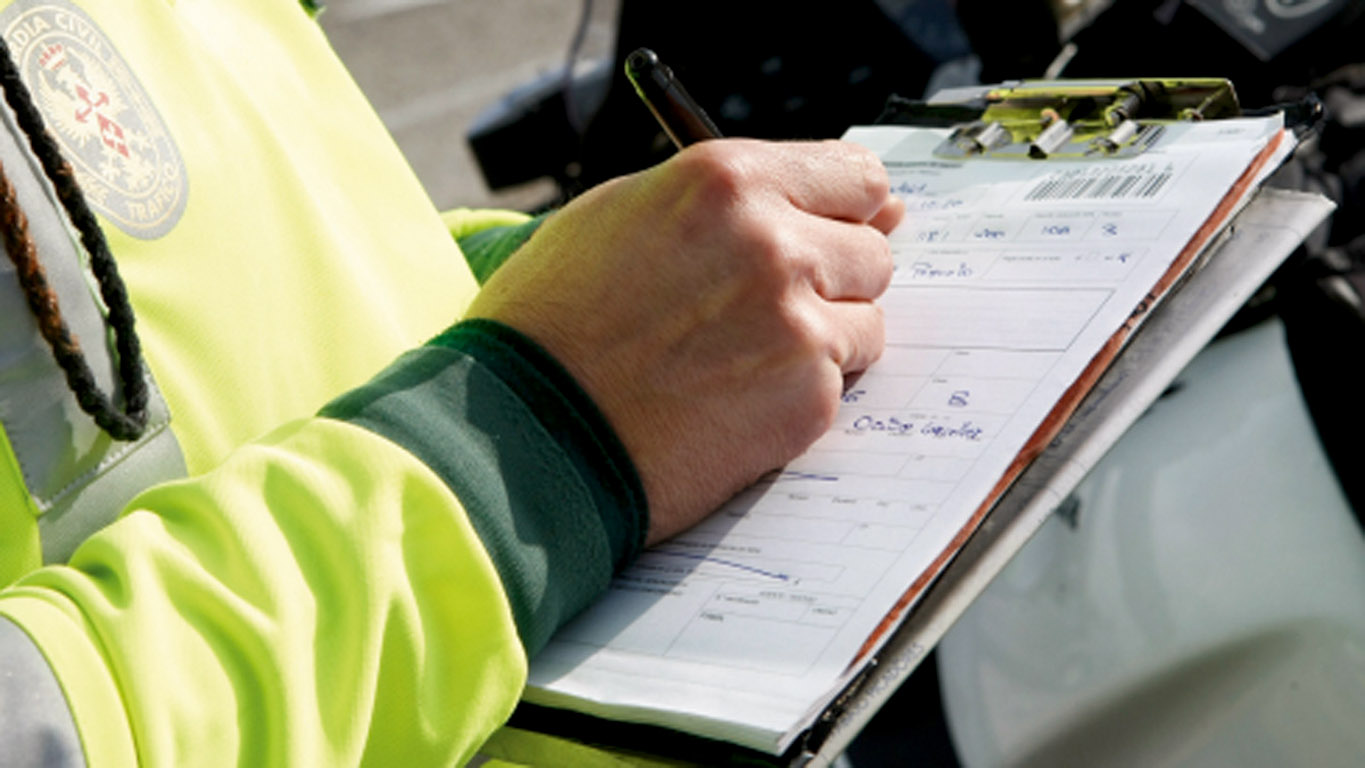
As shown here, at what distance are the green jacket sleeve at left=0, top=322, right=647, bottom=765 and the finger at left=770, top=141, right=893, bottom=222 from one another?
21 cm

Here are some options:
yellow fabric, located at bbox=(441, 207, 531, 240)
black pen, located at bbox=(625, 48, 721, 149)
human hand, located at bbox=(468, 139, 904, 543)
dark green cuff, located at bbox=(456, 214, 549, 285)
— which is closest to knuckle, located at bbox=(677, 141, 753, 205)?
human hand, located at bbox=(468, 139, 904, 543)

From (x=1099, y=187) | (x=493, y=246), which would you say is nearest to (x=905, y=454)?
(x=1099, y=187)

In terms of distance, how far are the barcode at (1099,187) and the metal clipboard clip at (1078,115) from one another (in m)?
0.04

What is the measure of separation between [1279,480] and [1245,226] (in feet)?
1.43

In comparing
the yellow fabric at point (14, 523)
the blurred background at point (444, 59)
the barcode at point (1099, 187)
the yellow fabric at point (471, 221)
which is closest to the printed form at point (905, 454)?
the barcode at point (1099, 187)

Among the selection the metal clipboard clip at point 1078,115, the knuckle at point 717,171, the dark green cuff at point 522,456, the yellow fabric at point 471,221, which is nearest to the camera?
the dark green cuff at point 522,456

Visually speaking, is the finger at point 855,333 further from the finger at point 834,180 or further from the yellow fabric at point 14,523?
the yellow fabric at point 14,523

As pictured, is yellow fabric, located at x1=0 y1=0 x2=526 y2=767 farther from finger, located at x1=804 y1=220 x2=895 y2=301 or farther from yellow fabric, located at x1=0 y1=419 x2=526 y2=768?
finger, located at x1=804 y1=220 x2=895 y2=301

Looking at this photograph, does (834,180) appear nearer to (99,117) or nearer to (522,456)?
(522,456)

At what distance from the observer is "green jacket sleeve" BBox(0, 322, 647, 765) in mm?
579

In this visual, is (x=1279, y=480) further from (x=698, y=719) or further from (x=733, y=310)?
(x=698, y=719)

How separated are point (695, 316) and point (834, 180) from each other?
155 mm

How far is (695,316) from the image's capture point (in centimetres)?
77

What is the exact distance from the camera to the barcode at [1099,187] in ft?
3.00
